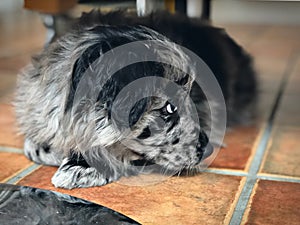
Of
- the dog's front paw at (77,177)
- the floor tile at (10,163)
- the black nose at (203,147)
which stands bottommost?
the floor tile at (10,163)

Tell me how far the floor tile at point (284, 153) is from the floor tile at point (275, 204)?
0.34 feet

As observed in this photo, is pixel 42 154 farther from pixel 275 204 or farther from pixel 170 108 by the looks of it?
pixel 275 204

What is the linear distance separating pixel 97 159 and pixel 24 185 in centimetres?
20

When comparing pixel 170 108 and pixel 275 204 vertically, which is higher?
pixel 170 108

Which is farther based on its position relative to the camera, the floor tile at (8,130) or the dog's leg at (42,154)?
the floor tile at (8,130)

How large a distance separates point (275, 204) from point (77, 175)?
0.50m

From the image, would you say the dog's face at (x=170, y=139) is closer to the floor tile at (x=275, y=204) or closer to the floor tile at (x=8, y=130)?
the floor tile at (x=275, y=204)

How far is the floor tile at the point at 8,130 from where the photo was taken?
1.74m

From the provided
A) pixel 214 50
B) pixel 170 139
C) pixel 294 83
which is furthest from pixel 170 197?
pixel 294 83

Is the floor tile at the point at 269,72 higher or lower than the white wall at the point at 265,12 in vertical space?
lower

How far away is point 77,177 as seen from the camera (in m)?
1.38

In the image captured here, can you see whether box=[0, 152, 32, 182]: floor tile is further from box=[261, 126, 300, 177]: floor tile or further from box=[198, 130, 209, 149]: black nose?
box=[261, 126, 300, 177]: floor tile

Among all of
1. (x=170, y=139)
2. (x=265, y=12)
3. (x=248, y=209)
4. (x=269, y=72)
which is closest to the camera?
(x=248, y=209)

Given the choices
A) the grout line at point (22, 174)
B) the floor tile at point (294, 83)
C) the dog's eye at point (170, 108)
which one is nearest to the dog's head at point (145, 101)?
the dog's eye at point (170, 108)
